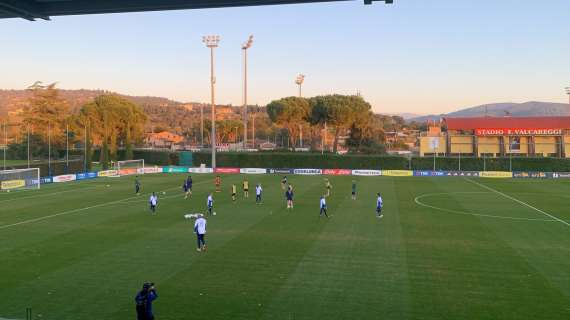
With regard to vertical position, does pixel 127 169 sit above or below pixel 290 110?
below

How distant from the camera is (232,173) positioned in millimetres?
71188

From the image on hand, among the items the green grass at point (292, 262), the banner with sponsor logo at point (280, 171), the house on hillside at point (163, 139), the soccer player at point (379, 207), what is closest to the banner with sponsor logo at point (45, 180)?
the green grass at point (292, 262)

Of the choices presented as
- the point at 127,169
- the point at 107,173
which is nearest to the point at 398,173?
the point at 127,169

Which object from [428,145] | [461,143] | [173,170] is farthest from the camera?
[428,145]

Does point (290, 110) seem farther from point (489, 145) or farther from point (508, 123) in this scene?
point (508, 123)

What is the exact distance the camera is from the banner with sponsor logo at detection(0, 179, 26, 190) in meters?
45.6

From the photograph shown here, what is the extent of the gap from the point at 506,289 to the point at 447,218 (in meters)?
14.6

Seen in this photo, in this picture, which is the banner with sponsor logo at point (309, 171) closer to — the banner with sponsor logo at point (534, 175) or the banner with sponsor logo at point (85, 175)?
the banner with sponsor logo at point (534, 175)

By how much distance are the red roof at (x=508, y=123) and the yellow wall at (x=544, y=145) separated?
302 centimetres

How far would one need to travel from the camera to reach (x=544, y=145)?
3312 inches

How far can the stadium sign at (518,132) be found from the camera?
8094cm

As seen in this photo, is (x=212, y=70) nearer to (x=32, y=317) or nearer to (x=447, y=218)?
(x=447, y=218)

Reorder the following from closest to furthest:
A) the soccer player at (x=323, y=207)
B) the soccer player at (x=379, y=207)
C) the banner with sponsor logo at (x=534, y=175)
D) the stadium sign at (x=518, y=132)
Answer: the soccer player at (x=323, y=207) → the soccer player at (x=379, y=207) → the banner with sponsor logo at (x=534, y=175) → the stadium sign at (x=518, y=132)

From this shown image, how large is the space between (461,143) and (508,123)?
8.60 m
